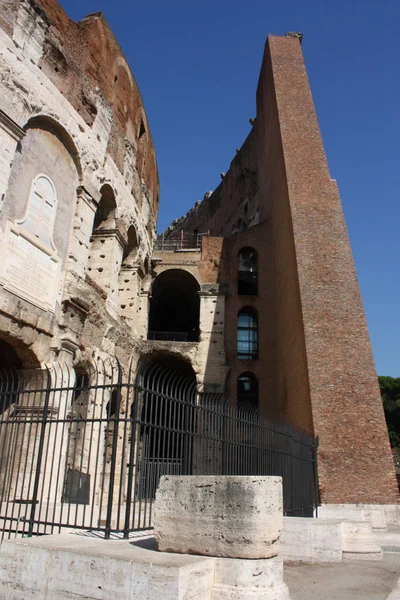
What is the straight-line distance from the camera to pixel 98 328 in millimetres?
12406

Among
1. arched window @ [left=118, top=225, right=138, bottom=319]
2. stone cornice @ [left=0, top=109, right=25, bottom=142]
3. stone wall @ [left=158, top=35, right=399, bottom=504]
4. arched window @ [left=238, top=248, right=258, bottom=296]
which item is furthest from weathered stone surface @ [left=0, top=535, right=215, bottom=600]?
arched window @ [left=238, top=248, right=258, bottom=296]

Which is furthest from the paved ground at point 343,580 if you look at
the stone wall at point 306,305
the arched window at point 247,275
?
the arched window at point 247,275

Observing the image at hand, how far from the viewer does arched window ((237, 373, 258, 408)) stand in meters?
16.7

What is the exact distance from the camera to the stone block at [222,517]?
11.8ft

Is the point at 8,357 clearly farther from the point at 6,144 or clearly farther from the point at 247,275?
the point at 247,275

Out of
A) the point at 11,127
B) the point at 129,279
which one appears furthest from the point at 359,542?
the point at 129,279

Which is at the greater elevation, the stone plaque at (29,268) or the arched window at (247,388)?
the stone plaque at (29,268)

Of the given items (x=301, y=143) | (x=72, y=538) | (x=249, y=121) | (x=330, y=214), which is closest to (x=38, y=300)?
(x=72, y=538)

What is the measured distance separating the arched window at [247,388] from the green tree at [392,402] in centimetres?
2420

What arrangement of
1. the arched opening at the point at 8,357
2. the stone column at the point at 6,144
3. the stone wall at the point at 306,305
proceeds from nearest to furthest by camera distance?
the stone column at the point at 6,144 → the arched opening at the point at 8,357 → the stone wall at the point at 306,305

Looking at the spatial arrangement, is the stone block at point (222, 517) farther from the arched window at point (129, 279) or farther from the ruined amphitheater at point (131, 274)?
the arched window at point (129, 279)

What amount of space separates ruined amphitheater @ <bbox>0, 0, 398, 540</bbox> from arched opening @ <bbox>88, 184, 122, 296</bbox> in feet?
0.12

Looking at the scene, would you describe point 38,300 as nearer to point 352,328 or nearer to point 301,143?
point 352,328

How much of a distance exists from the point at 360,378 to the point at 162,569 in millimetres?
9286
